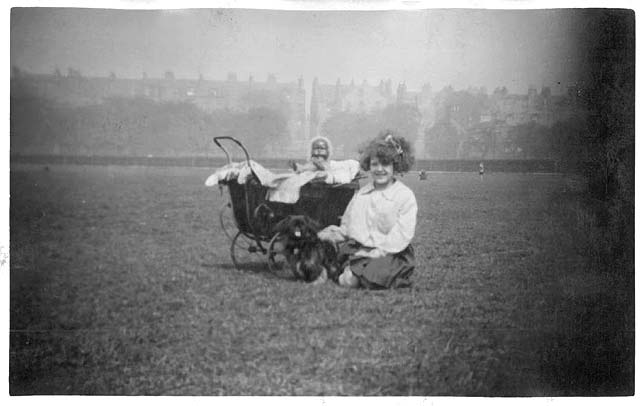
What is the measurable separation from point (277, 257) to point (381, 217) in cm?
80

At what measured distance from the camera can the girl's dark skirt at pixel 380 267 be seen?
16.2ft

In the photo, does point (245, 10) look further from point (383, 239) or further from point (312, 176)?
point (383, 239)

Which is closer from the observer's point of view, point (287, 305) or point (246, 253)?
point (287, 305)

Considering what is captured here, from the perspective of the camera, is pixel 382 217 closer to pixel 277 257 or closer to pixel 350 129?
pixel 350 129

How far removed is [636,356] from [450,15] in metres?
2.88

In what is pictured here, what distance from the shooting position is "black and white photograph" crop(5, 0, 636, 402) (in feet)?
16.1

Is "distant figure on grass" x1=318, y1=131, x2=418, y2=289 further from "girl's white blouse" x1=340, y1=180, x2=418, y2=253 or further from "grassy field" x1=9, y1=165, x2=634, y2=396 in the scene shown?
"grassy field" x1=9, y1=165, x2=634, y2=396

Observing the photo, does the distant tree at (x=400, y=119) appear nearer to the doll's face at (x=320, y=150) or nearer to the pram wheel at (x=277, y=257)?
the doll's face at (x=320, y=150)

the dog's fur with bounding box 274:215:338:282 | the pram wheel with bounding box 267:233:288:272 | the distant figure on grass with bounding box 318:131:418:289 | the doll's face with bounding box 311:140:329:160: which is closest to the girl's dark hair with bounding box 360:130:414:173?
the distant figure on grass with bounding box 318:131:418:289

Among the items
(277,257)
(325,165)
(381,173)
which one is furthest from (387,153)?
(277,257)

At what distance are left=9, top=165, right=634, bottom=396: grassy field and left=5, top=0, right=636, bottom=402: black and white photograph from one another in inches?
0.6

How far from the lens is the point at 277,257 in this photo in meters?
5.01

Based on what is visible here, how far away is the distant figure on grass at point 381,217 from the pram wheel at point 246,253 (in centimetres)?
46

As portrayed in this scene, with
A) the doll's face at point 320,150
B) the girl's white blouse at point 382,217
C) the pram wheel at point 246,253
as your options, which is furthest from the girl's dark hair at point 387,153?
the pram wheel at point 246,253
